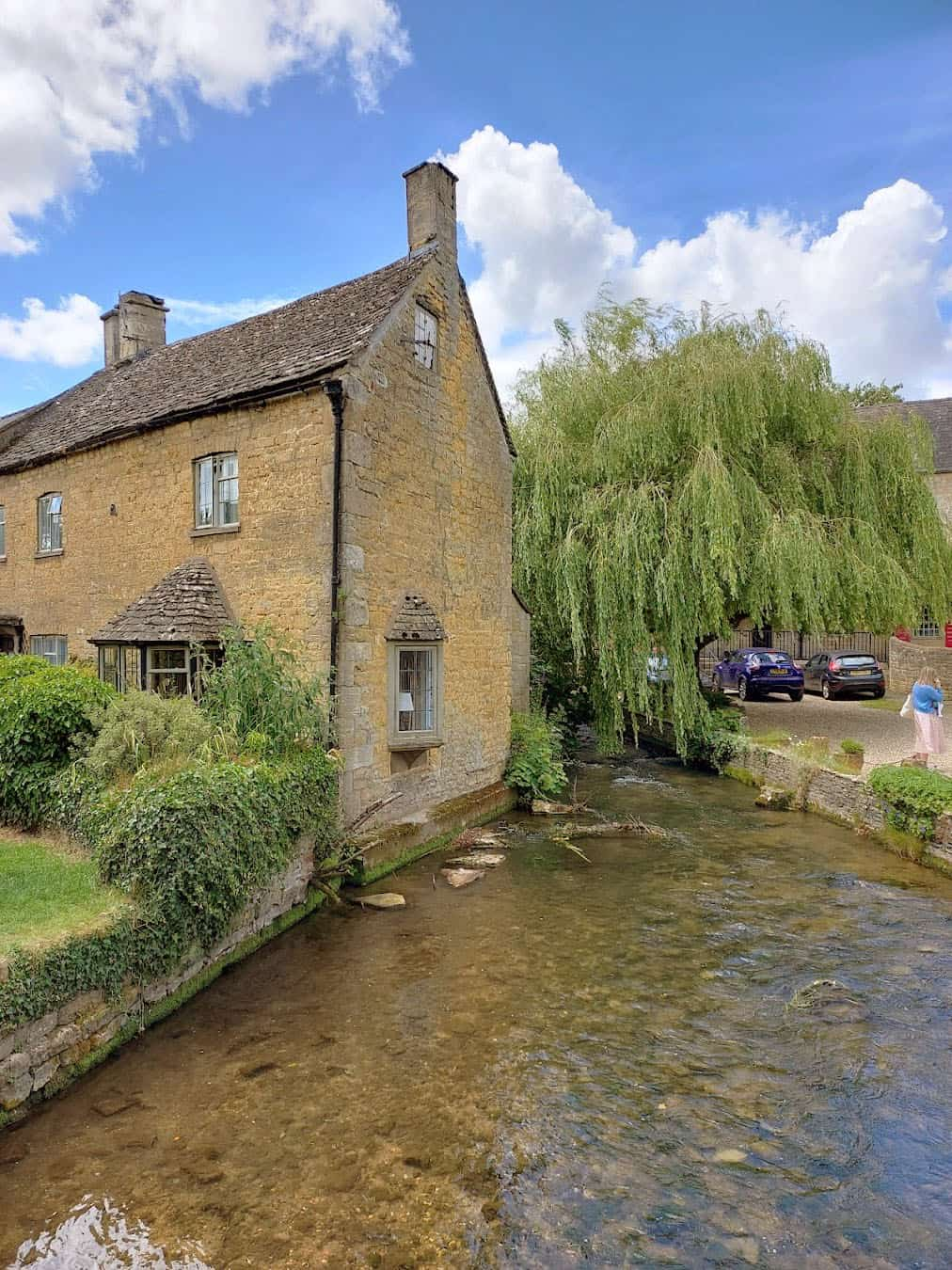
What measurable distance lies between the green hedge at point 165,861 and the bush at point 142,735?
0.31 m

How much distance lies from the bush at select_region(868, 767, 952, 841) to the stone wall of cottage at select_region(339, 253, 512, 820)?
6522 mm

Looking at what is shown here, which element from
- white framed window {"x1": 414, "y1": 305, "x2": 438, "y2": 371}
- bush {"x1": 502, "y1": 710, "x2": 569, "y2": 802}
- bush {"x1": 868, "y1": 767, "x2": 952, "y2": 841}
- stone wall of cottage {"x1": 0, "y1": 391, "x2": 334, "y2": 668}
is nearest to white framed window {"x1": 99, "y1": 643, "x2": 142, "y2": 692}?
stone wall of cottage {"x1": 0, "y1": 391, "x2": 334, "y2": 668}

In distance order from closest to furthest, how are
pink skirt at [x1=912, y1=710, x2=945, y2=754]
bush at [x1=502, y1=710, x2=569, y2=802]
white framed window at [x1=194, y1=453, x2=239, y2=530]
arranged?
white framed window at [x1=194, y1=453, x2=239, y2=530]
pink skirt at [x1=912, y1=710, x2=945, y2=754]
bush at [x1=502, y1=710, x2=569, y2=802]

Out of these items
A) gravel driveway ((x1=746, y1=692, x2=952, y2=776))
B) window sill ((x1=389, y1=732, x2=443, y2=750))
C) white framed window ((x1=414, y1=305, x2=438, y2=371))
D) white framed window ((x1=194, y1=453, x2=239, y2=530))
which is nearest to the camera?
window sill ((x1=389, y1=732, x2=443, y2=750))

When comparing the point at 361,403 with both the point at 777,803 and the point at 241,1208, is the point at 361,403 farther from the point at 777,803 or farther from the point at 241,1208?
the point at 777,803

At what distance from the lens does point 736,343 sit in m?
16.4

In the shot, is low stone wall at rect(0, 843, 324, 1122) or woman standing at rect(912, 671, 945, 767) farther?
woman standing at rect(912, 671, 945, 767)

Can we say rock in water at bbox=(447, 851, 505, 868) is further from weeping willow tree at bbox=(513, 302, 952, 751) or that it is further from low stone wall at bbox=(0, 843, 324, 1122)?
weeping willow tree at bbox=(513, 302, 952, 751)

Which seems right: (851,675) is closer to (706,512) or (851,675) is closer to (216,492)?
(706,512)

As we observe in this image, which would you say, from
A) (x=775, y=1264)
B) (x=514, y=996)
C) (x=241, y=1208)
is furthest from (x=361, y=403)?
(x=775, y=1264)

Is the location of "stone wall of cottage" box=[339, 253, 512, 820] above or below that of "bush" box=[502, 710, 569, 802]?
above

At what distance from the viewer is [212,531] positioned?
11344mm

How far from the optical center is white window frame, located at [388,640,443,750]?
35.6ft

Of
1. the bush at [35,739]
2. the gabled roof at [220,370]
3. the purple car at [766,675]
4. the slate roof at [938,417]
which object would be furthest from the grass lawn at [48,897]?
the slate roof at [938,417]
